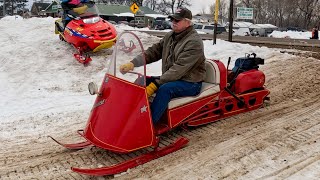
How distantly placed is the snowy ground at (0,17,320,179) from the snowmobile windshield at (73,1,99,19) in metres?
1.47

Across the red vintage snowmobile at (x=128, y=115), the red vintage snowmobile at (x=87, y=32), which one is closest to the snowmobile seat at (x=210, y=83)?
the red vintage snowmobile at (x=128, y=115)

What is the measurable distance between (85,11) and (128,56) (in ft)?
23.9

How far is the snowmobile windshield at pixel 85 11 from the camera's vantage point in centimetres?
1167

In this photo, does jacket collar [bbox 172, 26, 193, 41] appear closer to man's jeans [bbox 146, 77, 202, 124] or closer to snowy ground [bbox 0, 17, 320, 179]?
man's jeans [bbox 146, 77, 202, 124]

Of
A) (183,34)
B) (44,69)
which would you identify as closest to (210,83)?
(183,34)

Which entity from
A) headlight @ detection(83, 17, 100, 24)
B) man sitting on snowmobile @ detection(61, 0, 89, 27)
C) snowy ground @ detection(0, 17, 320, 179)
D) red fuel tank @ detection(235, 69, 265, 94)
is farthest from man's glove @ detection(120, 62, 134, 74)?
man sitting on snowmobile @ detection(61, 0, 89, 27)

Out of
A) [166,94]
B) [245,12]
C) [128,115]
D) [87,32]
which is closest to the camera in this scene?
[128,115]

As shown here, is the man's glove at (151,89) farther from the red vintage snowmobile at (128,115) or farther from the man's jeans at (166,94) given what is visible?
the red vintage snowmobile at (128,115)

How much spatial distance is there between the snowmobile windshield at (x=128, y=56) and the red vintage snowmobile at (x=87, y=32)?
238 inches

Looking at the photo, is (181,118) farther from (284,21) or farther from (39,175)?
(284,21)

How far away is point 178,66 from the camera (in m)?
5.09

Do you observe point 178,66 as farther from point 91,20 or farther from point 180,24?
point 91,20

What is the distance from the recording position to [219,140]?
5.31m

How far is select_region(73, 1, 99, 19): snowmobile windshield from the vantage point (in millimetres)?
11674
